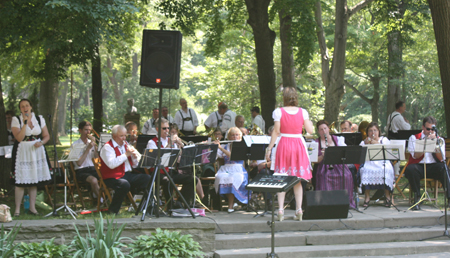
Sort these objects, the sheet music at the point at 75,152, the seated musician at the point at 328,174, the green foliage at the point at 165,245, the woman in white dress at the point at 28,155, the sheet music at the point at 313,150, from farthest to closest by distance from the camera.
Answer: the seated musician at the point at 328,174, the sheet music at the point at 313,150, the sheet music at the point at 75,152, the woman in white dress at the point at 28,155, the green foliage at the point at 165,245

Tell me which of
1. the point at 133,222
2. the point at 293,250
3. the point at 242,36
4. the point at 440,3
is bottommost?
the point at 293,250

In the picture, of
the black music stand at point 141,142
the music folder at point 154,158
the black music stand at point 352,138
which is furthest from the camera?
the black music stand at point 352,138

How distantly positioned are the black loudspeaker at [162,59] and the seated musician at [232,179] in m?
2.08

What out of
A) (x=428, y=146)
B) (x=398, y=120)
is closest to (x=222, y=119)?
(x=398, y=120)

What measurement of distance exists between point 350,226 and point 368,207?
5.68 ft

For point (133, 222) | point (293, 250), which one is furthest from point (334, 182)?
point (133, 222)

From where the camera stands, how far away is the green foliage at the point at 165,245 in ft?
18.2

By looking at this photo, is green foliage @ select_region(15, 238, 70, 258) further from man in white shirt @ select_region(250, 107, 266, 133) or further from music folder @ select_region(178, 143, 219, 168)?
man in white shirt @ select_region(250, 107, 266, 133)

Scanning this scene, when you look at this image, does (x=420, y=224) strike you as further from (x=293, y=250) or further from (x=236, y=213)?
(x=236, y=213)

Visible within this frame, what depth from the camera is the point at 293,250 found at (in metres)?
6.30

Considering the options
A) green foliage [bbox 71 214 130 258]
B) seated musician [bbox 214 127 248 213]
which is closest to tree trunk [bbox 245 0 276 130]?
seated musician [bbox 214 127 248 213]

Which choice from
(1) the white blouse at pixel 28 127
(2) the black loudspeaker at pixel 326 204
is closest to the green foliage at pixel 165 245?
(2) the black loudspeaker at pixel 326 204

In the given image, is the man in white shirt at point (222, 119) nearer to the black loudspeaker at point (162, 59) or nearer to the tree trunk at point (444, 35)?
the tree trunk at point (444, 35)

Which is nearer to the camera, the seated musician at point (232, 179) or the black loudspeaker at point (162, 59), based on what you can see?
the black loudspeaker at point (162, 59)
